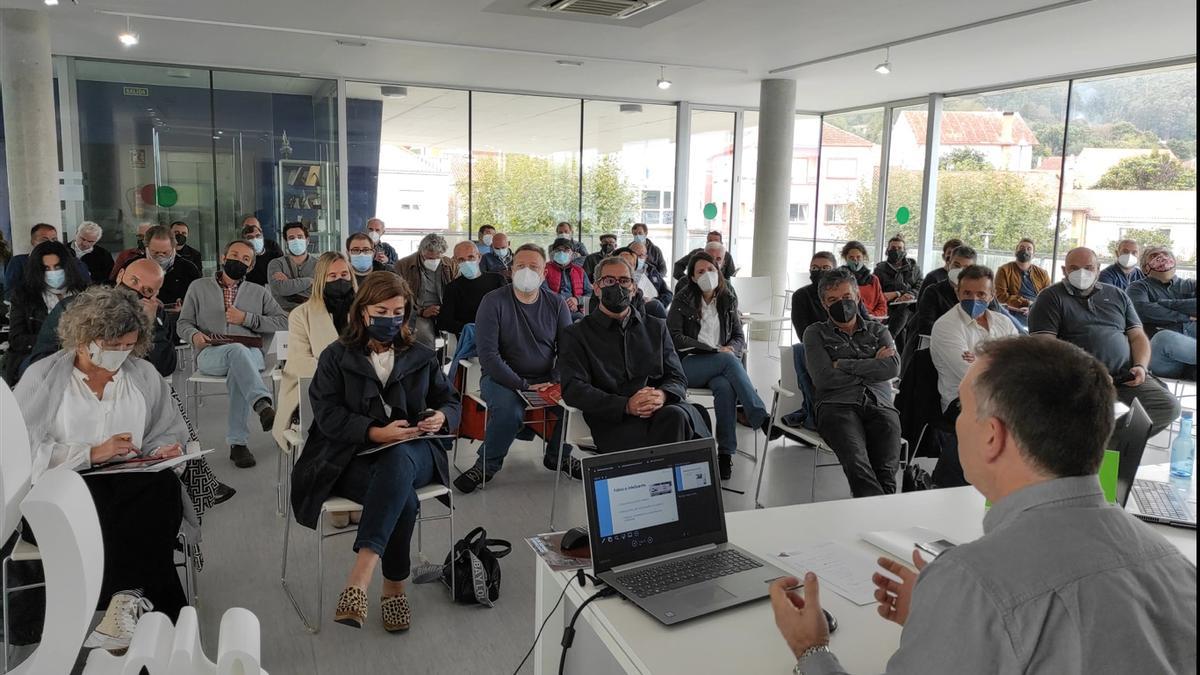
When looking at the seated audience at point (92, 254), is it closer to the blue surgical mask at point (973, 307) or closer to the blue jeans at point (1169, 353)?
the blue surgical mask at point (973, 307)

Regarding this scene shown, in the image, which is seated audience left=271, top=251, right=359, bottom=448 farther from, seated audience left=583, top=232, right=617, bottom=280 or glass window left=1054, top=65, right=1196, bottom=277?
glass window left=1054, top=65, right=1196, bottom=277

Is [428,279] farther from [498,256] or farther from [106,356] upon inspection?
[106,356]

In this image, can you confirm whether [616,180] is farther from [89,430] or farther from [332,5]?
[89,430]

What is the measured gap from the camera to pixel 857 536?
243 cm

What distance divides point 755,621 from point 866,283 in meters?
7.02

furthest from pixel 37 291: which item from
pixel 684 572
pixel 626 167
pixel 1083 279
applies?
pixel 626 167

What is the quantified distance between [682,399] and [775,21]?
452 cm

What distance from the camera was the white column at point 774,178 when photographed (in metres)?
11.3

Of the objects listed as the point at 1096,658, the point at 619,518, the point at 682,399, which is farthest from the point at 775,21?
the point at 1096,658

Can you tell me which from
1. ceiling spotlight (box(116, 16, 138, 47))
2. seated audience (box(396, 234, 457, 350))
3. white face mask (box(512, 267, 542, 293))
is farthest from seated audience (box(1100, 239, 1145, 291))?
ceiling spotlight (box(116, 16, 138, 47))

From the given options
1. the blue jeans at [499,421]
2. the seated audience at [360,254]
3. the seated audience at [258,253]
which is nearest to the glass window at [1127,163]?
the blue jeans at [499,421]

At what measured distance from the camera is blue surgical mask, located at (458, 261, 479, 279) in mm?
6949

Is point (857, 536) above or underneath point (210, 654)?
above

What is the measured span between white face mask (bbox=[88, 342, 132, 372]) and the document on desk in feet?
8.80
